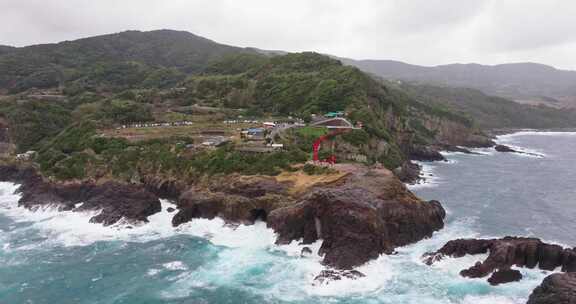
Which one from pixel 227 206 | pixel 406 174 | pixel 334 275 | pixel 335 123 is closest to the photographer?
pixel 334 275

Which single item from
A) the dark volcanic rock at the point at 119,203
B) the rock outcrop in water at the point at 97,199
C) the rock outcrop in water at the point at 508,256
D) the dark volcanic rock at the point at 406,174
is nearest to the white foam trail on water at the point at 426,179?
the dark volcanic rock at the point at 406,174

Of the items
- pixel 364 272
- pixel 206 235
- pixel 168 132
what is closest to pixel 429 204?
pixel 364 272

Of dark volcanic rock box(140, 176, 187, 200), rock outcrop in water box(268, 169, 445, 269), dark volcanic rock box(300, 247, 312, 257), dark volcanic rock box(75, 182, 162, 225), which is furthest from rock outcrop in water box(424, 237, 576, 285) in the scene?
dark volcanic rock box(140, 176, 187, 200)

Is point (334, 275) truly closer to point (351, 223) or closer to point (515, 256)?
point (351, 223)

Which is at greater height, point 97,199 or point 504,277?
point 97,199

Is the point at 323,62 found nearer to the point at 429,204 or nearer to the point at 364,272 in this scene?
the point at 429,204

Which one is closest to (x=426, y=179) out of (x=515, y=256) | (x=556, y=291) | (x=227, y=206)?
(x=515, y=256)

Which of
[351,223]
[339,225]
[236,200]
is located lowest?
[339,225]
